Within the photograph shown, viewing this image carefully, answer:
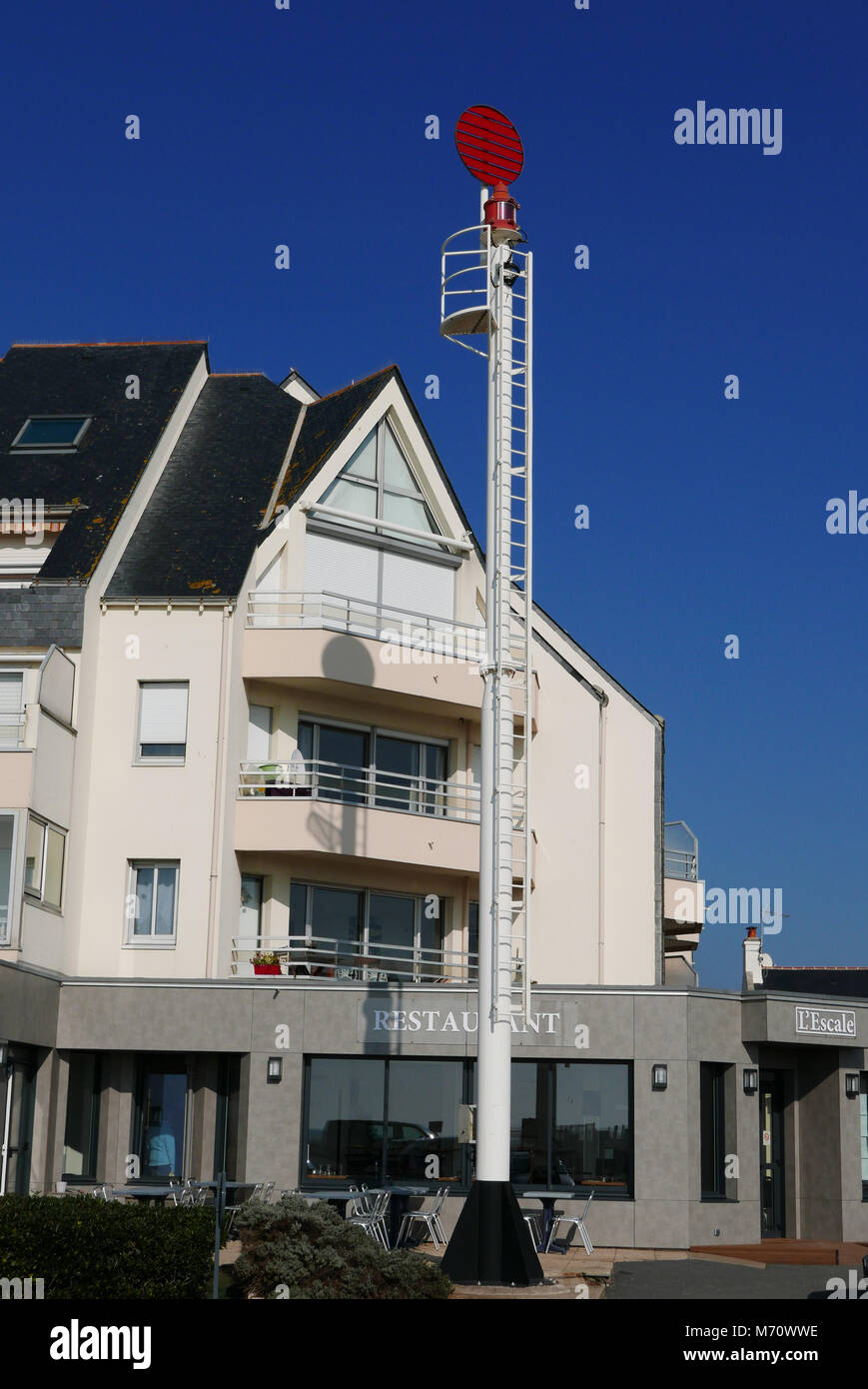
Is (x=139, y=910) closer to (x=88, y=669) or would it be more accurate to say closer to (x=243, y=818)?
(x=243, y=818)

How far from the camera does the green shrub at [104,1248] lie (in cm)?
1302

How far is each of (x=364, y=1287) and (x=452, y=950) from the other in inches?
539

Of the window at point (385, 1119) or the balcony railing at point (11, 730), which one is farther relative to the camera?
the balcony railing at point (11, 730)

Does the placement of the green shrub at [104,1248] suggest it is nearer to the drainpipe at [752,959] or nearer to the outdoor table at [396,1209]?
the outdoor table at [396,1209]

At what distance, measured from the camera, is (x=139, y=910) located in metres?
26.2

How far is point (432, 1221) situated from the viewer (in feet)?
73.6

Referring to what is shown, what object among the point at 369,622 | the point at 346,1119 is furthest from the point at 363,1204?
the point at 369,622

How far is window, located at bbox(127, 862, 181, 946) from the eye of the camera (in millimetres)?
26047

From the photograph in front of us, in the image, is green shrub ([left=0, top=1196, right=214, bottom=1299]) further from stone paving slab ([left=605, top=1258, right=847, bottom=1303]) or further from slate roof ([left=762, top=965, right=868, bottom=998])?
slate roof ([left=762, top=965, right=868, bottom=998])

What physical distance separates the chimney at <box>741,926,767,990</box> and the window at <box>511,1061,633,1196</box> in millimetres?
25677

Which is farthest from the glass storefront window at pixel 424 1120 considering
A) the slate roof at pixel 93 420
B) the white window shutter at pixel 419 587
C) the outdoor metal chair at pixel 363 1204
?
the slate roof at pixel 93 420

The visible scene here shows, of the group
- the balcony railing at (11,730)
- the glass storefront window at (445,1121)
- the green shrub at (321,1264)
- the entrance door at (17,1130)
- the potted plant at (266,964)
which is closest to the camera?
the green shrub at (321,1264)

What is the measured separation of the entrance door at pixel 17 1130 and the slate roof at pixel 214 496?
7.95 metres
